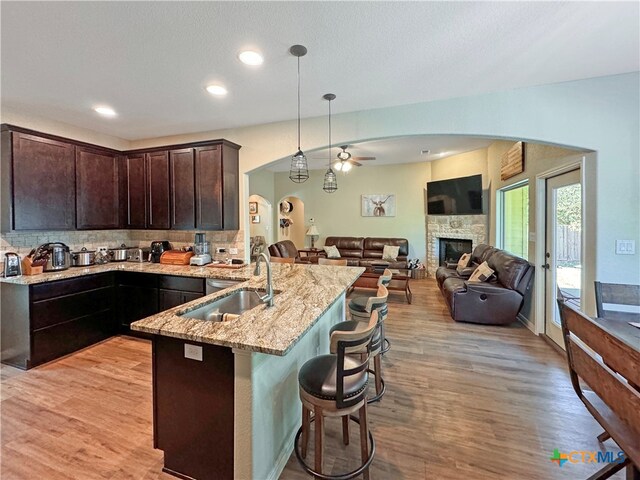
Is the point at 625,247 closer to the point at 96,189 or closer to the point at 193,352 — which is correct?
the point at 193,352

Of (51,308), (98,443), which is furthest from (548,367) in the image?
(51,308)

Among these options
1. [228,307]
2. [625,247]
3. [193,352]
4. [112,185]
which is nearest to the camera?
[193,352]

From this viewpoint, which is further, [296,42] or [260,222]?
[260,222]

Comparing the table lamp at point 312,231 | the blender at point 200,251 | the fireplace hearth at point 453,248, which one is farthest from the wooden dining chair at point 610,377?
the table lamp at point 312,231

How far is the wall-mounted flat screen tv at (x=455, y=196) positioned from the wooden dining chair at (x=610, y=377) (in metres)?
4.89

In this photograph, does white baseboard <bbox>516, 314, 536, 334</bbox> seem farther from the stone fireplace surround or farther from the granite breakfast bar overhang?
the granite breakfast bar overhang

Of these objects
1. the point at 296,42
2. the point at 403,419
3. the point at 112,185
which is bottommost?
the point at 403,419

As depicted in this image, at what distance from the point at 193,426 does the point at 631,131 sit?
4.07m

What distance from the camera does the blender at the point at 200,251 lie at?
3.82 metres

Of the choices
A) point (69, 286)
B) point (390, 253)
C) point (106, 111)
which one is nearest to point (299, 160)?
point (106, 111)

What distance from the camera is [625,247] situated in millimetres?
2527

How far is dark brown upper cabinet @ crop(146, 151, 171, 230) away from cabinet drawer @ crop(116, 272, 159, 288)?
723 millimetres

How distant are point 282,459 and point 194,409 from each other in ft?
2.07

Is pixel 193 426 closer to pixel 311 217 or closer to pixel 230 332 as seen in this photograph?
pixel 230 332
